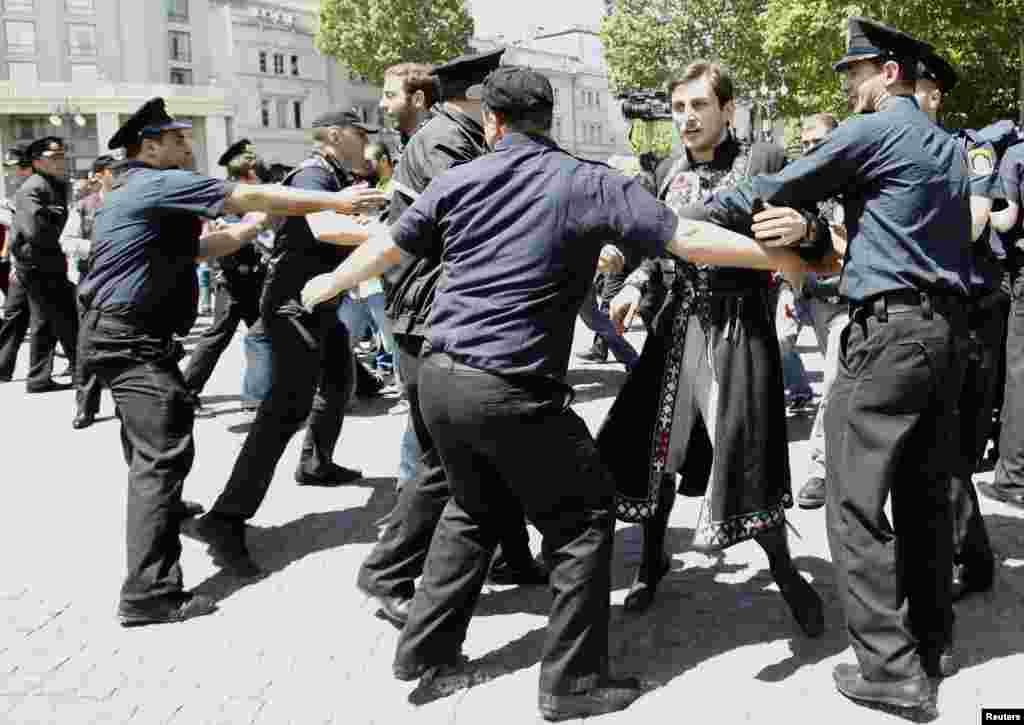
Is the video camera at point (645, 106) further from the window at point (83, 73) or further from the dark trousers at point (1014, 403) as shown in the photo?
the window at point (83, 73)

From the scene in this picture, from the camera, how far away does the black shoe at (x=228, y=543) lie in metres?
5.02

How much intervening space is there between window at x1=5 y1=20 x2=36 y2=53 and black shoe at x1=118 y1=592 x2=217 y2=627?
6078 centimetres

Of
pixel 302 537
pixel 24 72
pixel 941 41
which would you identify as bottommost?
pixel 302 537

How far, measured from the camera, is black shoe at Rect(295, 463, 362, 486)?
6.62m

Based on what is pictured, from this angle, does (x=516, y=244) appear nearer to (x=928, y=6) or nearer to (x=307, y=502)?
(x=307, y=502)

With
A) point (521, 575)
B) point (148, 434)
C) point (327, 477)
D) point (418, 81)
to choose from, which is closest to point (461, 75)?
point (418, 81)

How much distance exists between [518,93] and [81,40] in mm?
62619

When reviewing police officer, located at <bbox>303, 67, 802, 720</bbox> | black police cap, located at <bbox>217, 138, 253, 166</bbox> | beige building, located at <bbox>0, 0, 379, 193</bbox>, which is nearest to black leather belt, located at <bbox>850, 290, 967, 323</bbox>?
police officer, located at <bbox>303, 67, 802, 720</bbox>

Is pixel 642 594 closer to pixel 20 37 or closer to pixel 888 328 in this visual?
pixel 888 328

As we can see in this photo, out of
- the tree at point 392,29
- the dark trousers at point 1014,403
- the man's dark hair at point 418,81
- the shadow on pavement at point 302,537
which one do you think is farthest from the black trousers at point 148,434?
the tree at point 392,29

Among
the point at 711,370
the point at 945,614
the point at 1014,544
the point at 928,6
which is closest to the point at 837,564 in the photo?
the point at 945,614

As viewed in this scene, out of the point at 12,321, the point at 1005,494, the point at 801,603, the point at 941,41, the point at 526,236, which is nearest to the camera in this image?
the point at 526,236

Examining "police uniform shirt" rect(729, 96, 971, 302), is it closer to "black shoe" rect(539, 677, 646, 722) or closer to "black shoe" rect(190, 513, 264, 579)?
"black shoe" rect(539, 677, 646, 722)

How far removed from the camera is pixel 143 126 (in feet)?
15.9
